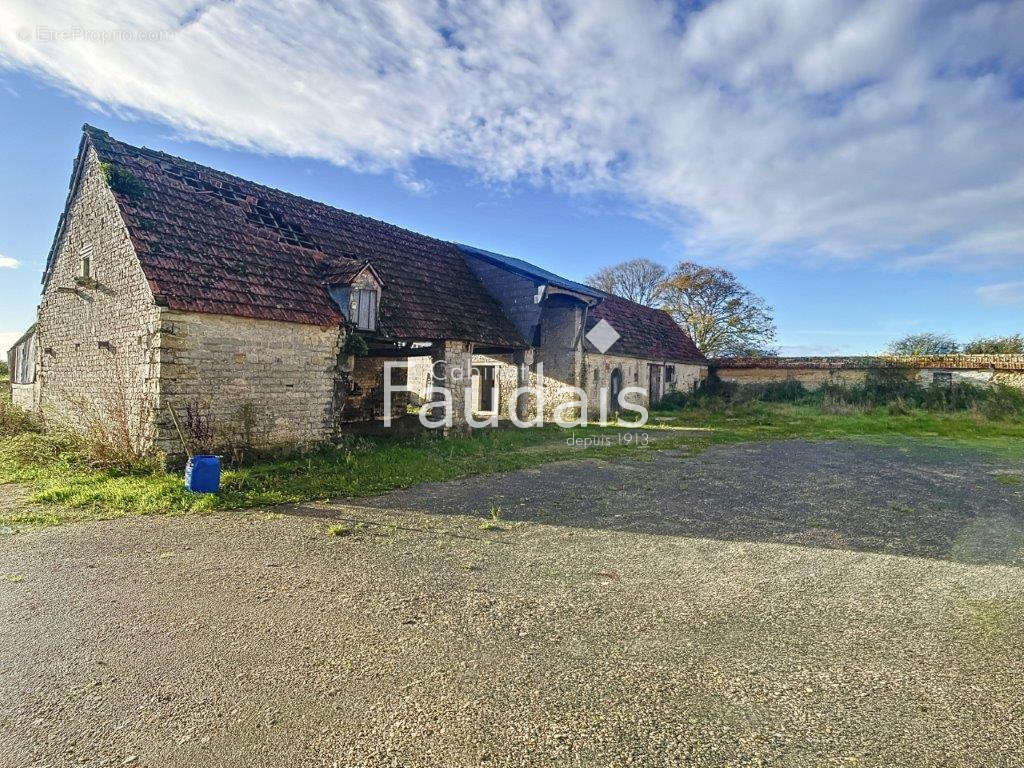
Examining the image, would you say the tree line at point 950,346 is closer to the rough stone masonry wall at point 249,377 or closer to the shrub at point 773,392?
the shrub at point 773,392

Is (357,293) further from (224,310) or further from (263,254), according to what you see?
(224,310)

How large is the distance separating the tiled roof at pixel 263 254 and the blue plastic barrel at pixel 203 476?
2.90 m

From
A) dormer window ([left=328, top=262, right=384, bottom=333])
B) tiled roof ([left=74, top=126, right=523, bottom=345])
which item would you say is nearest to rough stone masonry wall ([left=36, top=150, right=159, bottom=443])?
tiled roof ([left=74, top=126, right=523, bottom=345])

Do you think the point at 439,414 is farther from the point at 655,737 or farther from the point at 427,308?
the point at 655,737

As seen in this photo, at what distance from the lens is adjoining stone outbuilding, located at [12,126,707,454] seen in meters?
8.81

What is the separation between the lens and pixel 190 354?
8.64m

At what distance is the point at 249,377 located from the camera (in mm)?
9352

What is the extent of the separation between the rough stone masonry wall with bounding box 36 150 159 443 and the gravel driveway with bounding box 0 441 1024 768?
3859mm

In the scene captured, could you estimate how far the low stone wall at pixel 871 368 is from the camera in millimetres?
23391

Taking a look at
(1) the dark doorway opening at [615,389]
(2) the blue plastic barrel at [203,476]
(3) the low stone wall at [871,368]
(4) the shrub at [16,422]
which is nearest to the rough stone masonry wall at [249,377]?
(2) the blue plastic barrel at [203,476]

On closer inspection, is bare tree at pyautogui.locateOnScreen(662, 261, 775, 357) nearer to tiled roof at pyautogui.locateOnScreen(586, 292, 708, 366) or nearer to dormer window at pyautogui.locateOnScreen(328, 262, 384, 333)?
tiled roof at pyautogui.locateOnScreen(586, 292, 708, 366)

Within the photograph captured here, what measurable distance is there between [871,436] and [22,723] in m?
19.2

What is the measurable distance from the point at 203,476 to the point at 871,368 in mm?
28754

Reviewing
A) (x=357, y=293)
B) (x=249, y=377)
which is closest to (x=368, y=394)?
(x=357, y=293)
